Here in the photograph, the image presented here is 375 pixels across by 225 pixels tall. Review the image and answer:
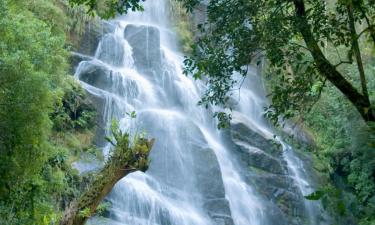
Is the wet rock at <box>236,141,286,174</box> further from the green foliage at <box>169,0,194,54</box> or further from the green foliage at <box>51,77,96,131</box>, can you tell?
the green foliage at <box>169,0,194,54</box>

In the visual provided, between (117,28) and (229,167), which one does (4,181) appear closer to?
(229,167)

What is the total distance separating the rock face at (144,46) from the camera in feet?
73.7

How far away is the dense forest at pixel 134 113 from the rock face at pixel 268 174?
2.25 meters

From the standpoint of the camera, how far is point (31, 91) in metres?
9.59

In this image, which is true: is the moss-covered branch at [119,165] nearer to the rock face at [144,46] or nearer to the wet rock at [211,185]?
the wet rock at [211,185]

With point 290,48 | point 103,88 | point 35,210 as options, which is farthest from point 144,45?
point 290,48

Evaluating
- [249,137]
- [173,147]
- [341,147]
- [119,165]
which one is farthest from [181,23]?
[119,165]

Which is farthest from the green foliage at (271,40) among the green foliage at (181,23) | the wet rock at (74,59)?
the green foliage at (181,23)

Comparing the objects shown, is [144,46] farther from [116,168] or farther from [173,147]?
[116,168]

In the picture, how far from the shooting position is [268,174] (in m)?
20.8

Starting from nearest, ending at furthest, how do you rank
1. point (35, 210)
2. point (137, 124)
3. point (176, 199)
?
point (35, 210) → point (176, 199) → point (137, 124)

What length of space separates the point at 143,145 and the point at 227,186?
997cm

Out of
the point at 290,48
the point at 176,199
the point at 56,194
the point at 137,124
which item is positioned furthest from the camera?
the point at 137,124

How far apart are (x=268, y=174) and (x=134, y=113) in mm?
11123
